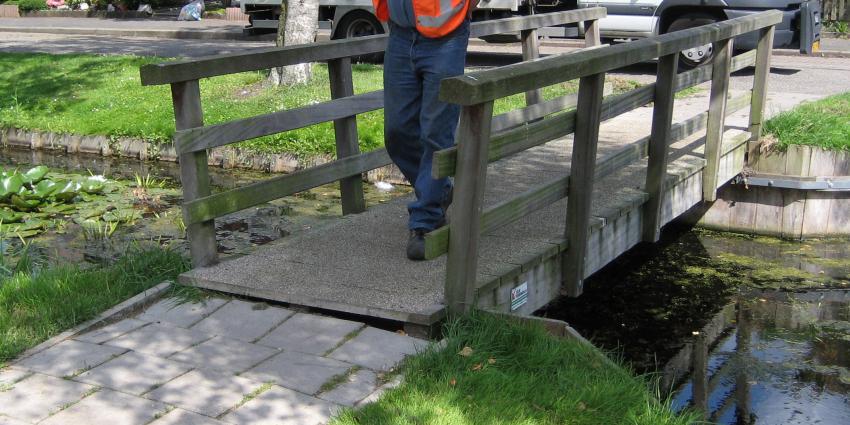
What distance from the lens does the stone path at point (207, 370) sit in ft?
12.3

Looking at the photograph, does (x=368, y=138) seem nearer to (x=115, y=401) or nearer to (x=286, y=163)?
(x=286, y=163)

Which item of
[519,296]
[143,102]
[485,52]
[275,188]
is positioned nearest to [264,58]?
[275,188]

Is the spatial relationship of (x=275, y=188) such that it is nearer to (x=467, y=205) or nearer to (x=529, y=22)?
(x=467, y=205)

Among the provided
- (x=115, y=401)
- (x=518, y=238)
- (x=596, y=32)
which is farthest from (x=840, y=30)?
(x=115, y=401)

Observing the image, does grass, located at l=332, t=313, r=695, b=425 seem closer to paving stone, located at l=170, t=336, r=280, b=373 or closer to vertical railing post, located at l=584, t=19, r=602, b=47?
paving stone, located at l=170, t=336, r=280, b=373

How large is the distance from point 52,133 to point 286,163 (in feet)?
9.91

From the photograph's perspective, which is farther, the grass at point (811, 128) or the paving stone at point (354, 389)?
the grass at point (811, 128)

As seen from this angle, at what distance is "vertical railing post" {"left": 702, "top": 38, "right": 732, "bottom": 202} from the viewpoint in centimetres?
727

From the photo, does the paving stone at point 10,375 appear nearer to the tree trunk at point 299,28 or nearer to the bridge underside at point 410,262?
the bridge underside at point 410,262

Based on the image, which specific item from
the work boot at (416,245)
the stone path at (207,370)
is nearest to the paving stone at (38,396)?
the stone path at (207,370)

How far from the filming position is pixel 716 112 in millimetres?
7367

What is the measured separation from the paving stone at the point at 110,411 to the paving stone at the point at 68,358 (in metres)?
0.30

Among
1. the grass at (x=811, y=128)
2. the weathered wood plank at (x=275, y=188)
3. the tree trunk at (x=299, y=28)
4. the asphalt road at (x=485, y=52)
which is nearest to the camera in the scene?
the weathered wood plank at (x=275, y=188)

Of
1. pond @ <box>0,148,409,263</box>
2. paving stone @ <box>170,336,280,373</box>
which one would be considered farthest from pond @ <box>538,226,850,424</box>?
pond @ <box>0,148,409,263</box>
